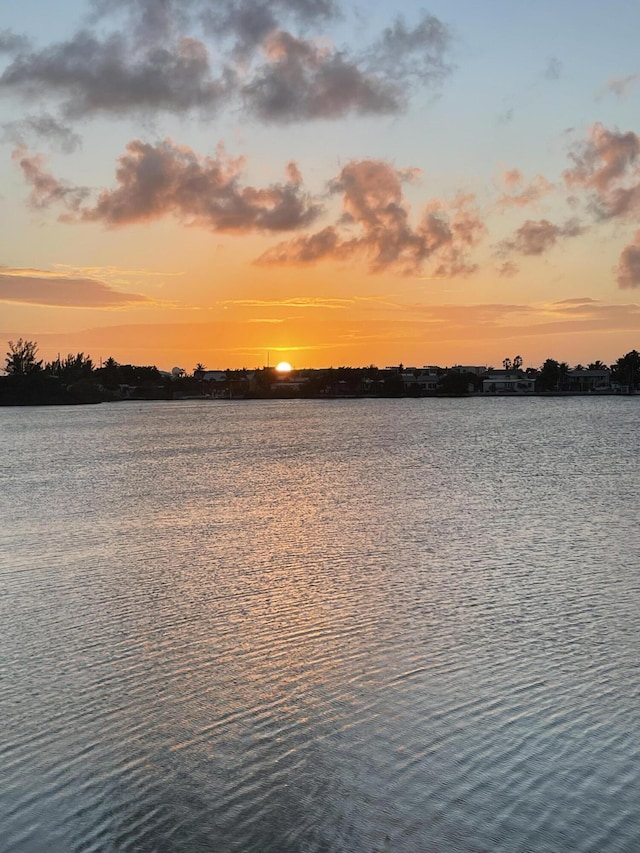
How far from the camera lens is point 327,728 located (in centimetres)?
1086

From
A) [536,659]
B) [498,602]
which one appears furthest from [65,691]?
[498,602]

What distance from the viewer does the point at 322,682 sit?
12484 millimetres

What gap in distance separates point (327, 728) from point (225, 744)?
1.23m

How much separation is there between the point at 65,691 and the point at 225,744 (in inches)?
118

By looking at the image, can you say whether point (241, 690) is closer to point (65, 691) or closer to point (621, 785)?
point (65, 691)

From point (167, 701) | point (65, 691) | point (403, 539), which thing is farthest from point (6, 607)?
point (403, 539)

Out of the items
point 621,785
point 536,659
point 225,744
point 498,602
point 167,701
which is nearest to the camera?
point 621,785

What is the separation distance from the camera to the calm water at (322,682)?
8.59 meters

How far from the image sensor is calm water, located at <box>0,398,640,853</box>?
8.59 m

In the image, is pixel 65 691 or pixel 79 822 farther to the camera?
pixel 65 691

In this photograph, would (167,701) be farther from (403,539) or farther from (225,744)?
(403,539)

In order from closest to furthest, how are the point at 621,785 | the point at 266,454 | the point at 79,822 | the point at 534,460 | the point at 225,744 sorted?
the point at 79,822, the point at 621,785, the point at 225,744, the point at 534,460, the point at 266,454

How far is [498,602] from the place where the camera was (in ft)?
55.9

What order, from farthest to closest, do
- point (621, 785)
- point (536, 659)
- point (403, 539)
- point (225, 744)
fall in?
point (403, 539) → point (536, 659) → point (225, 744) → point (621, 785)
